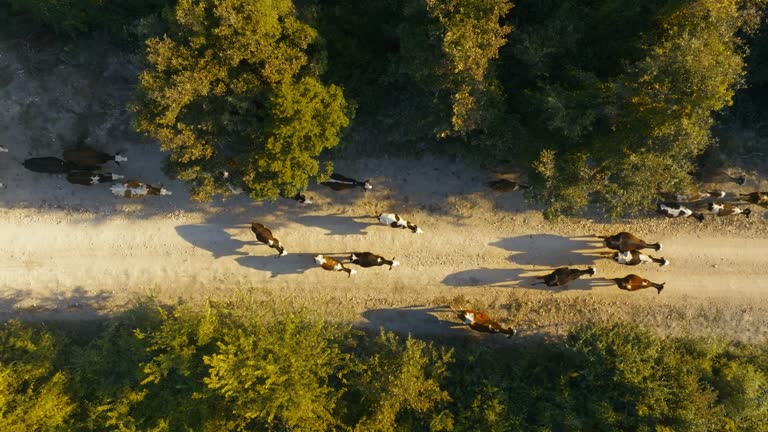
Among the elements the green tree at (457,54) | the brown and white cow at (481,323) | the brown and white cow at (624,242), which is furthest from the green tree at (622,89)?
the brown and white cow at (481,323)

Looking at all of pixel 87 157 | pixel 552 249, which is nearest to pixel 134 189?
pixel 87 157

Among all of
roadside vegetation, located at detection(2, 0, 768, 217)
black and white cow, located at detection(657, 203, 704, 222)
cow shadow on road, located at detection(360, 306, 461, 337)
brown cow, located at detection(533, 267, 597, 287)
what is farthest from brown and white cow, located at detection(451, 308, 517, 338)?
black and white cow, located at detection(657, 203, 704, 222)

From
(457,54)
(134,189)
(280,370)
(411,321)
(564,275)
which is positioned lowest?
(280,370)

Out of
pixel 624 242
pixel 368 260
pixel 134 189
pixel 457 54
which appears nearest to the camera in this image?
pixel 457 54

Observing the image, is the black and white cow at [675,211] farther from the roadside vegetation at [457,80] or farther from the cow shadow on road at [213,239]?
the cow shadow on road at [213,239]

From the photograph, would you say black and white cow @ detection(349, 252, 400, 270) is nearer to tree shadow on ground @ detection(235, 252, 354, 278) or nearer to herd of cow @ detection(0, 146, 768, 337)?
herd of cow @ detection(0, 146, 768, 337)

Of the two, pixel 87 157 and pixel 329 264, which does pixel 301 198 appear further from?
pixel 87 157
